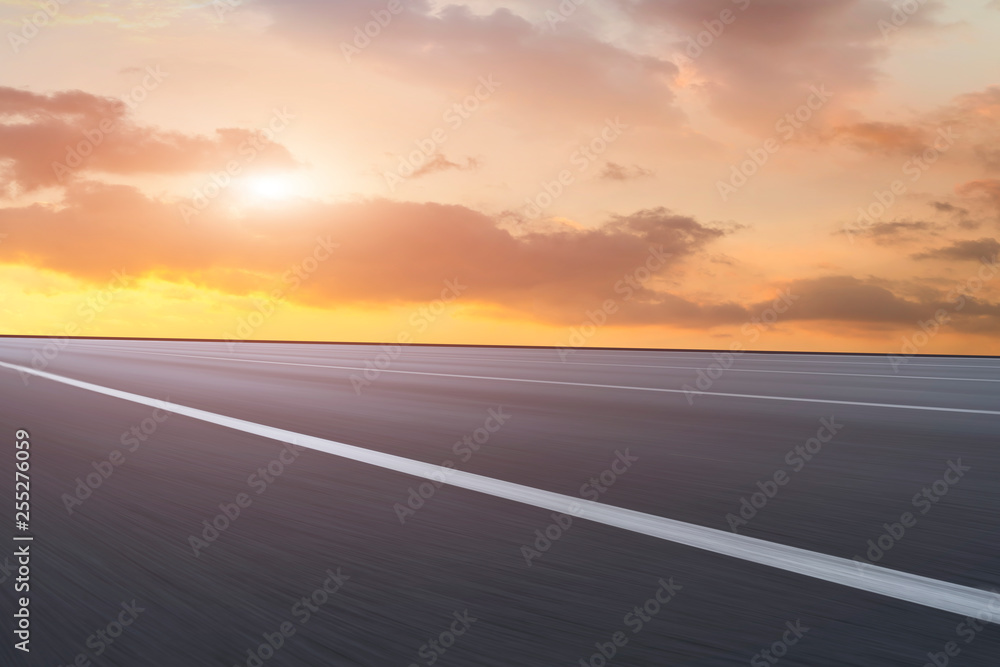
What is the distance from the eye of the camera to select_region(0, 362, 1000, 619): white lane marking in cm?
332

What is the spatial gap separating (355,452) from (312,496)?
1.62 m

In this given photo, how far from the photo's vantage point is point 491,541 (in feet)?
13.4

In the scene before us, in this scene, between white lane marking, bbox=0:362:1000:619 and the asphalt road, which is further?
white lane marking, bbox=0:362:1000:619

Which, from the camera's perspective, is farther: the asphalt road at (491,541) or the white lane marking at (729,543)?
the white lane marking at (729,543)

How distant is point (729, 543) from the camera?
405 cm

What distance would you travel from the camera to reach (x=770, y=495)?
516 cm

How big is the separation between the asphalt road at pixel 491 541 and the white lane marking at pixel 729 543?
7cm

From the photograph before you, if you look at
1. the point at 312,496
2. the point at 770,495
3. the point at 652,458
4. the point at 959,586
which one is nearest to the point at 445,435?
the point at 652,458

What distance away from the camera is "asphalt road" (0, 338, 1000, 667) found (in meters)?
2.87

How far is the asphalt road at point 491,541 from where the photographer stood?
2865mm

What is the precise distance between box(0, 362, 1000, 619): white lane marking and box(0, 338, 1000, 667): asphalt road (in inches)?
2.6

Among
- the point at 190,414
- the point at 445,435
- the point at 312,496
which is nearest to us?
the point at 312,496

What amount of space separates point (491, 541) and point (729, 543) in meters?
1.04

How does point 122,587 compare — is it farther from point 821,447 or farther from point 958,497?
point 821,447
